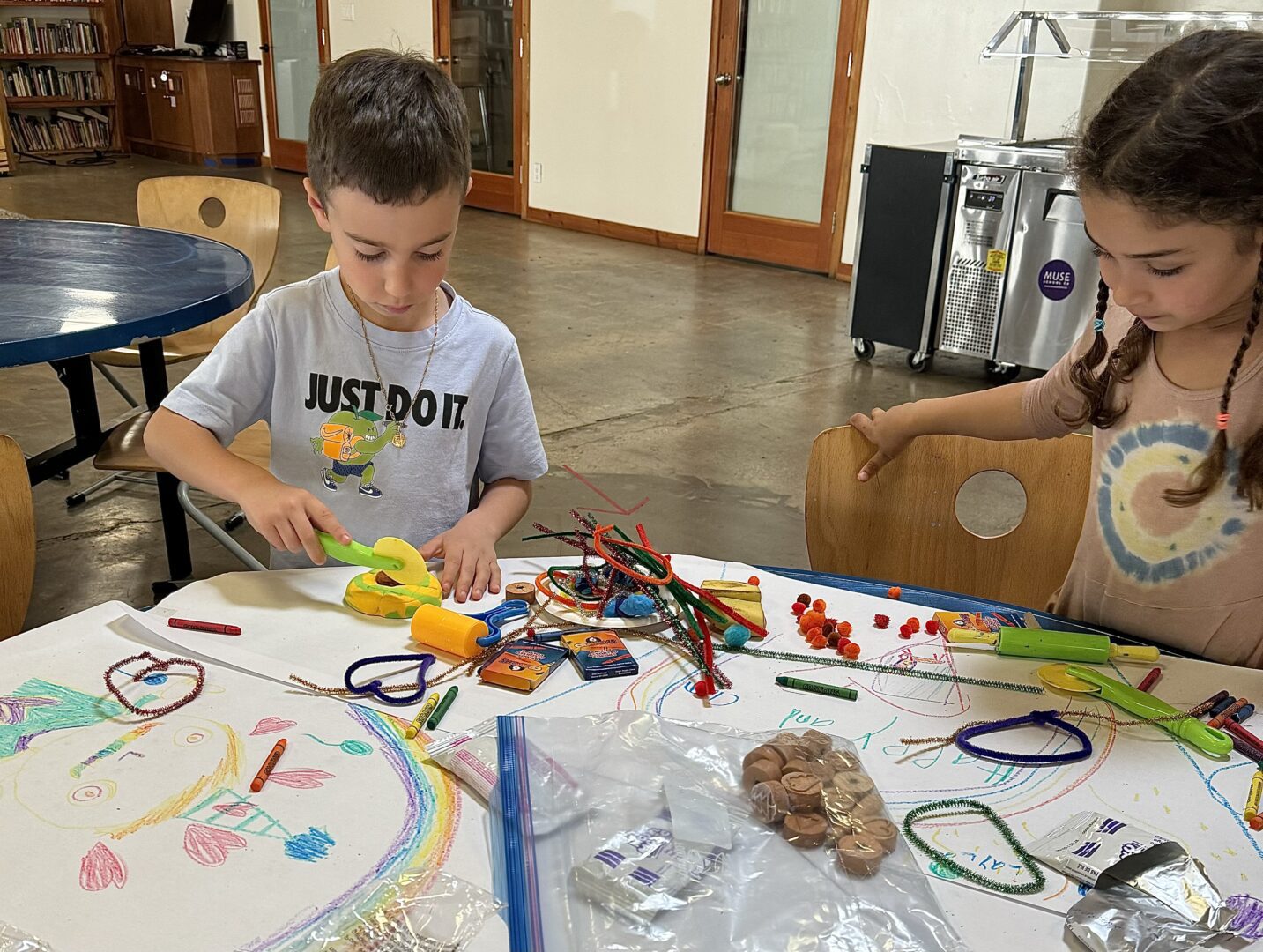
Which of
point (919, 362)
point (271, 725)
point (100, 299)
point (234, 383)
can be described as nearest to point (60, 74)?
point (919, 362)

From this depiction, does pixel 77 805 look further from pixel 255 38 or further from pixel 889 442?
pixel 255 38

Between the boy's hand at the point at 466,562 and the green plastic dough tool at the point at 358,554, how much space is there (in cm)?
6

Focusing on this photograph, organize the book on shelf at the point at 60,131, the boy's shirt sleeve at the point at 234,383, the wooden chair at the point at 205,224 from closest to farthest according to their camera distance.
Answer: the boy's shirt sleeve at the point at 234,383 < the wooden chair at the point at 205,224 < the book on shelf at the point at 60,131

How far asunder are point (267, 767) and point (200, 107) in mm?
8899

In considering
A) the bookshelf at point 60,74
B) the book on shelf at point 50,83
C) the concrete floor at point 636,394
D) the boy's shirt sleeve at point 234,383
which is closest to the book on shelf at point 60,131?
the bookshelf at point 60,74

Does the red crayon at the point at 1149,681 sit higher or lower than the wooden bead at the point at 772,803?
lower

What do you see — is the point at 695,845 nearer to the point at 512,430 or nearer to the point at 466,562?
the point at 466,562

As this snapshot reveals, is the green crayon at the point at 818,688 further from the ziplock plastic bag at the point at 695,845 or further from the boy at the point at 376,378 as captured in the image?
the boy at the point at 376,378

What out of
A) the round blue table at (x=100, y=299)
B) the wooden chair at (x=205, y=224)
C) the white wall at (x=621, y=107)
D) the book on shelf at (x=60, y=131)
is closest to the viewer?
the round blue table at (x=100, y=299)

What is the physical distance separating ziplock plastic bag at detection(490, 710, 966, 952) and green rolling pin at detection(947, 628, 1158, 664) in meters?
0.26

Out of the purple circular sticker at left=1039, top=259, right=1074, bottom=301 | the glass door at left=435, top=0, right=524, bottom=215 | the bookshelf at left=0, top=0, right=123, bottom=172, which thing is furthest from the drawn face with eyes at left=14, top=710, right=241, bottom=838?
the bookshelf at left=0, top=0, right=123, bottom=172

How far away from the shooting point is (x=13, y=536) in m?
1.20

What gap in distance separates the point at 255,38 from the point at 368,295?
8.63 m

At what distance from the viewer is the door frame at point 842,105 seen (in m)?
5.16
